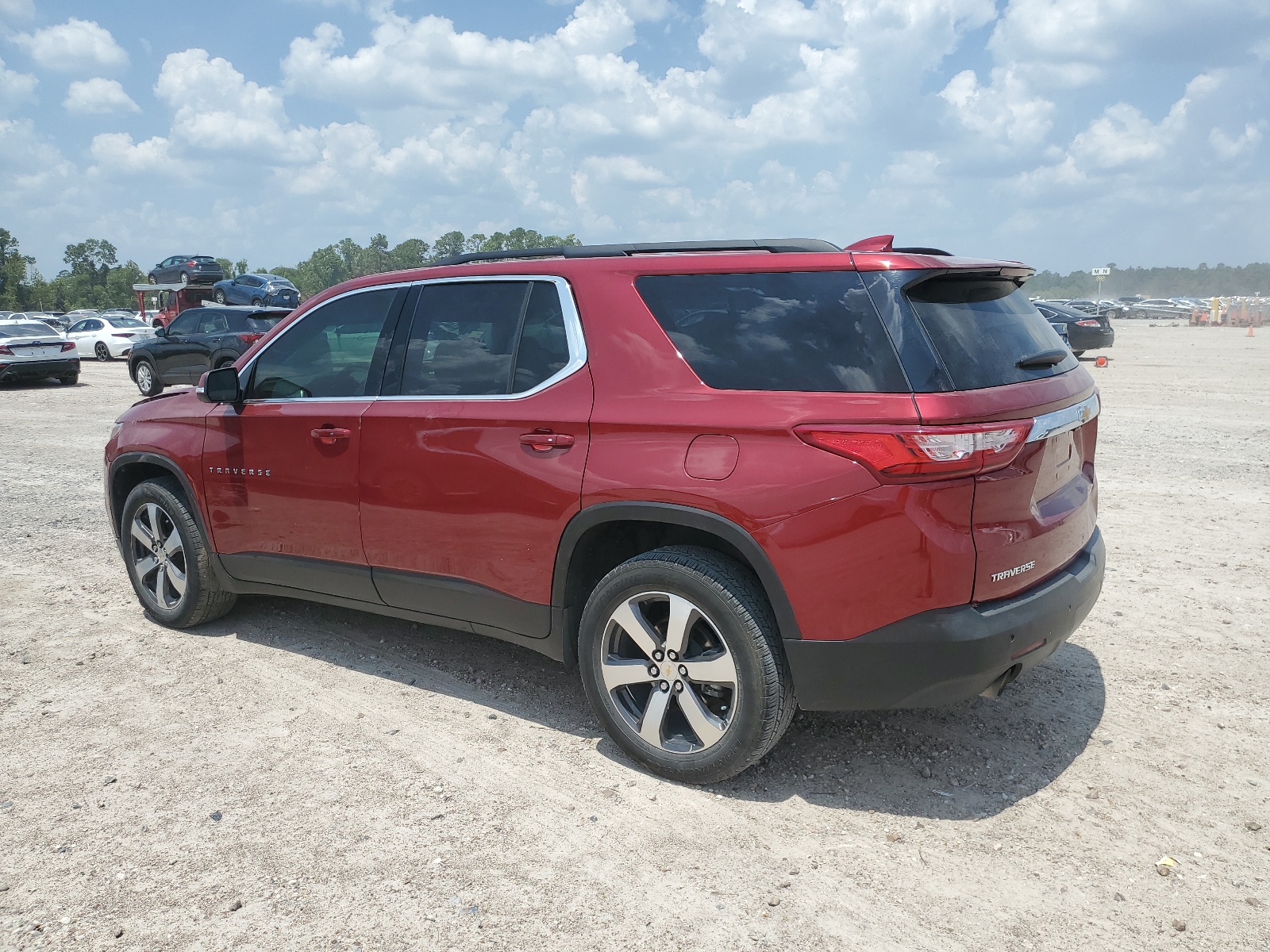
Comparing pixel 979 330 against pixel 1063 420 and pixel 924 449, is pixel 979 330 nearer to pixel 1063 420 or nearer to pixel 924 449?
pixel 1063 420

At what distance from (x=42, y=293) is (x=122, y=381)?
107 meters

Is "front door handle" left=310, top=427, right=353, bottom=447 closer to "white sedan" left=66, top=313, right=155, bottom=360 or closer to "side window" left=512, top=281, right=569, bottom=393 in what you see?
"side window" left=512, top=281, right=569, bottom=393

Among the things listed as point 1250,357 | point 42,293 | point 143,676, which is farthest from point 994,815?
point 42,293

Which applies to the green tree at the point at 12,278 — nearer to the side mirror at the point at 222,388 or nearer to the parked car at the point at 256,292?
the parked car at the point at 256,292

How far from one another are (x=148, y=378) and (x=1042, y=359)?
1863 cm

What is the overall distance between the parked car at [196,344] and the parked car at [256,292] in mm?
11724

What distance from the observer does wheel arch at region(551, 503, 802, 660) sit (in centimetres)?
307

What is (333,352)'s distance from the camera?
4.36m

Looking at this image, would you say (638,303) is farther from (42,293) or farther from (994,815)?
(42,293)

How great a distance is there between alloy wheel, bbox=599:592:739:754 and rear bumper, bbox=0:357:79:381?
20.6 metres

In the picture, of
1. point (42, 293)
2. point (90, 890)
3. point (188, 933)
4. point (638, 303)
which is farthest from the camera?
point (42, 293)

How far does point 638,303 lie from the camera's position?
3459mm

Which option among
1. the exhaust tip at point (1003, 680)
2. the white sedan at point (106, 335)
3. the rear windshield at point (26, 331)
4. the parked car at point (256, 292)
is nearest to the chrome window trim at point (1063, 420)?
the exhaust tip at point (1003, 680)

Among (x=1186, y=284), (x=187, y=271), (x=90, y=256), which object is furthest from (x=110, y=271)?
(x=1186, y=284)
